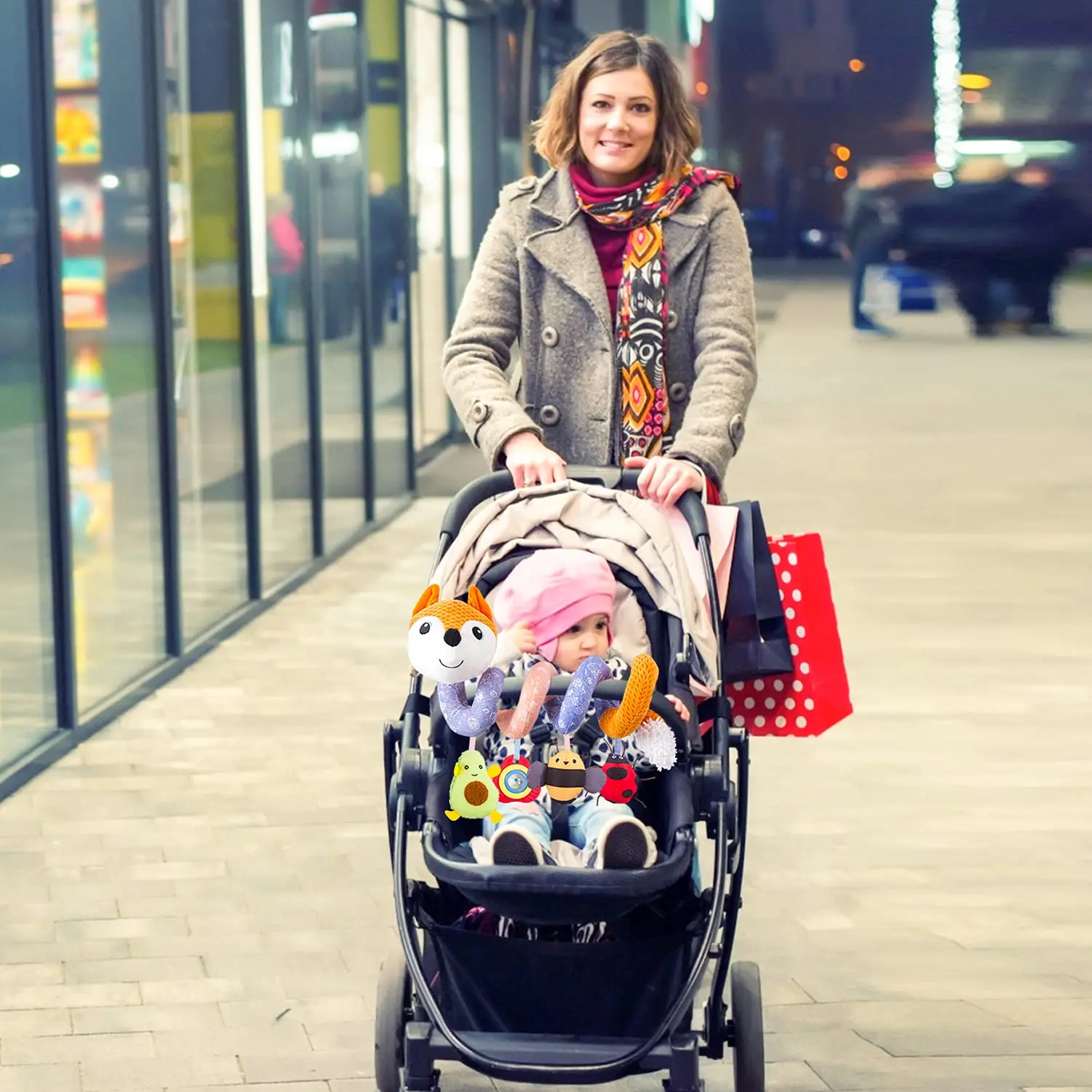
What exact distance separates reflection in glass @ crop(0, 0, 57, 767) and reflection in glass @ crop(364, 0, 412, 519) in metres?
4.71

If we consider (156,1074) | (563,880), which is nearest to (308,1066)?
(156,1074)

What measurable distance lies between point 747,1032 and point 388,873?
1661mm

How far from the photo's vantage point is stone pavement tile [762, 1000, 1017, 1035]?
4.05 meters

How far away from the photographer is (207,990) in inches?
168

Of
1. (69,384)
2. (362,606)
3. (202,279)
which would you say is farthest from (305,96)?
(69,384)

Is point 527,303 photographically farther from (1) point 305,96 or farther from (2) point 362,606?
(1) point 305,96

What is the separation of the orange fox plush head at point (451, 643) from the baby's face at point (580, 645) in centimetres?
16

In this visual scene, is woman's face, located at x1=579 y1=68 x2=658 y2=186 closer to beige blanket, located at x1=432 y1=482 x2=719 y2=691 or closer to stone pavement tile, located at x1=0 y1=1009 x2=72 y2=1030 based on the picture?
beige blanket, located at x1=432 y1=482 x2=719 y2=691

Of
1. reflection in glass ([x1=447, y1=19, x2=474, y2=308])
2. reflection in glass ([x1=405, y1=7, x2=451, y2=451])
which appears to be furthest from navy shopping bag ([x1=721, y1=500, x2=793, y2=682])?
reflection in glass ([x1=447, y1=19, x2=474, y2=308])

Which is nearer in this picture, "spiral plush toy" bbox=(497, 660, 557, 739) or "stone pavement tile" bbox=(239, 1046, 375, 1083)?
"spiral plush toy" bbox=(497, 660, 557, 739)

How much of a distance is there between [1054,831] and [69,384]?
10.5 feet

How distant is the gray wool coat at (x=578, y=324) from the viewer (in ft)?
12.5

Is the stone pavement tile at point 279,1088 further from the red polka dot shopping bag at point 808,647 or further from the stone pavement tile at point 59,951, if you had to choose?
the red polka dot shopping bag at point 808,647

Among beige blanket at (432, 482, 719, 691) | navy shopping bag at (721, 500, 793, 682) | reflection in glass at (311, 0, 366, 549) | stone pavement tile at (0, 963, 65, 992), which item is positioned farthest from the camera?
reflection in glass at (311, 0, 366, 549)
